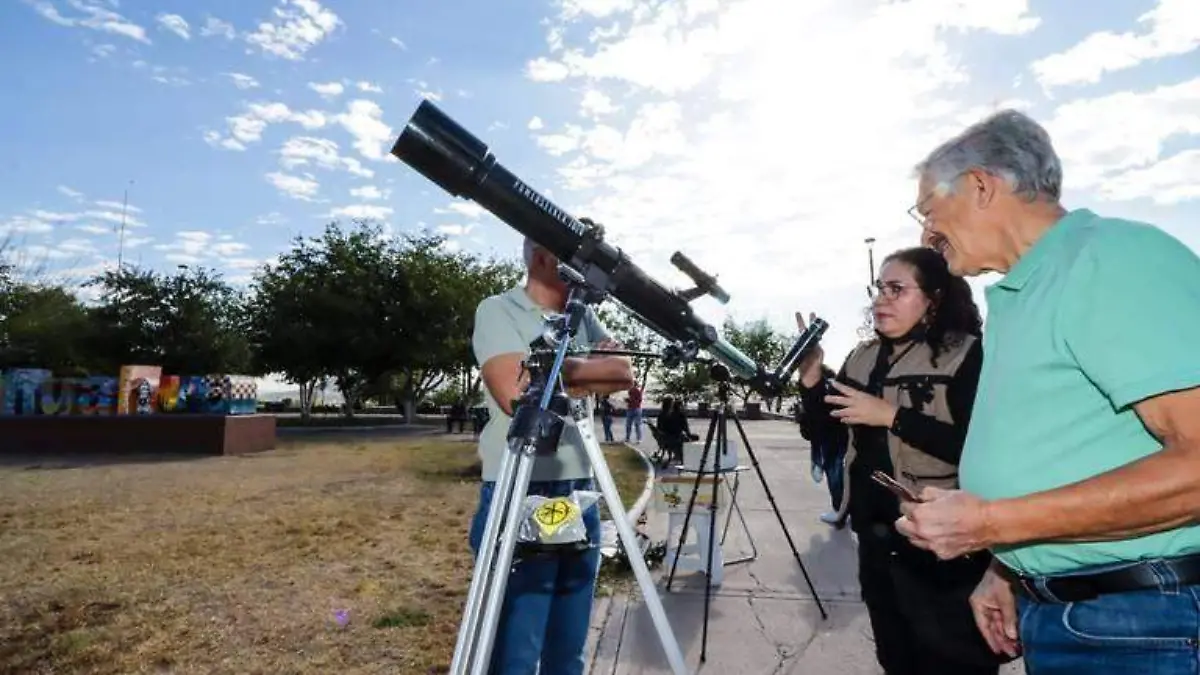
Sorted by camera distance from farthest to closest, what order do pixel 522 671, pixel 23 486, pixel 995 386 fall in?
1. pixel 23 486
2. pixel 522 671
3. pixel 995 386

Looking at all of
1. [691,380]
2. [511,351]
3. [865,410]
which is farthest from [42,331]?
[865,410]

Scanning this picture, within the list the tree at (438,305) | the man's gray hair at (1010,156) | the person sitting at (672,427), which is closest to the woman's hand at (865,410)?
the man's gray hair at (1010,156)

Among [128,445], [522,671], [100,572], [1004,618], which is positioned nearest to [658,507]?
[522,671]

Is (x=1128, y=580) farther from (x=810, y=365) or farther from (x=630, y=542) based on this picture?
(x=810, y=365)

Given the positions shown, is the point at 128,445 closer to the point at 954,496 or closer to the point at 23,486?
the point at 23,486

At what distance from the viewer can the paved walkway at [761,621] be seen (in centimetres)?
384

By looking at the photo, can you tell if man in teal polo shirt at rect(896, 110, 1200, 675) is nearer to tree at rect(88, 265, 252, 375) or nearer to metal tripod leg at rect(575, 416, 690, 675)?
metal tripod leg at rect(575, 416, 690, 675)

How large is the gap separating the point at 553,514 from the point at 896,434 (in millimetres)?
1416

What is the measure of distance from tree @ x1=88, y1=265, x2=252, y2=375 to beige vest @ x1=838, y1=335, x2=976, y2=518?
30.6 meters

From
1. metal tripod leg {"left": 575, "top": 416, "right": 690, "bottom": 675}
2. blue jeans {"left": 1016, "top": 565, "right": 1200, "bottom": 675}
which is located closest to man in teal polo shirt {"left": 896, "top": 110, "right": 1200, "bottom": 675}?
blue jeans {"left": 1016, "top": 565, "right": 1200, "bottom": 675}

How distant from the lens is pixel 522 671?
223 centimetres

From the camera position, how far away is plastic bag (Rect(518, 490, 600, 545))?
1912 millimetres

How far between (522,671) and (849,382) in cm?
184

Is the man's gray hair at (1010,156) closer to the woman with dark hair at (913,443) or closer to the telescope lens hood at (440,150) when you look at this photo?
the woman with dark hair at (913,443)
